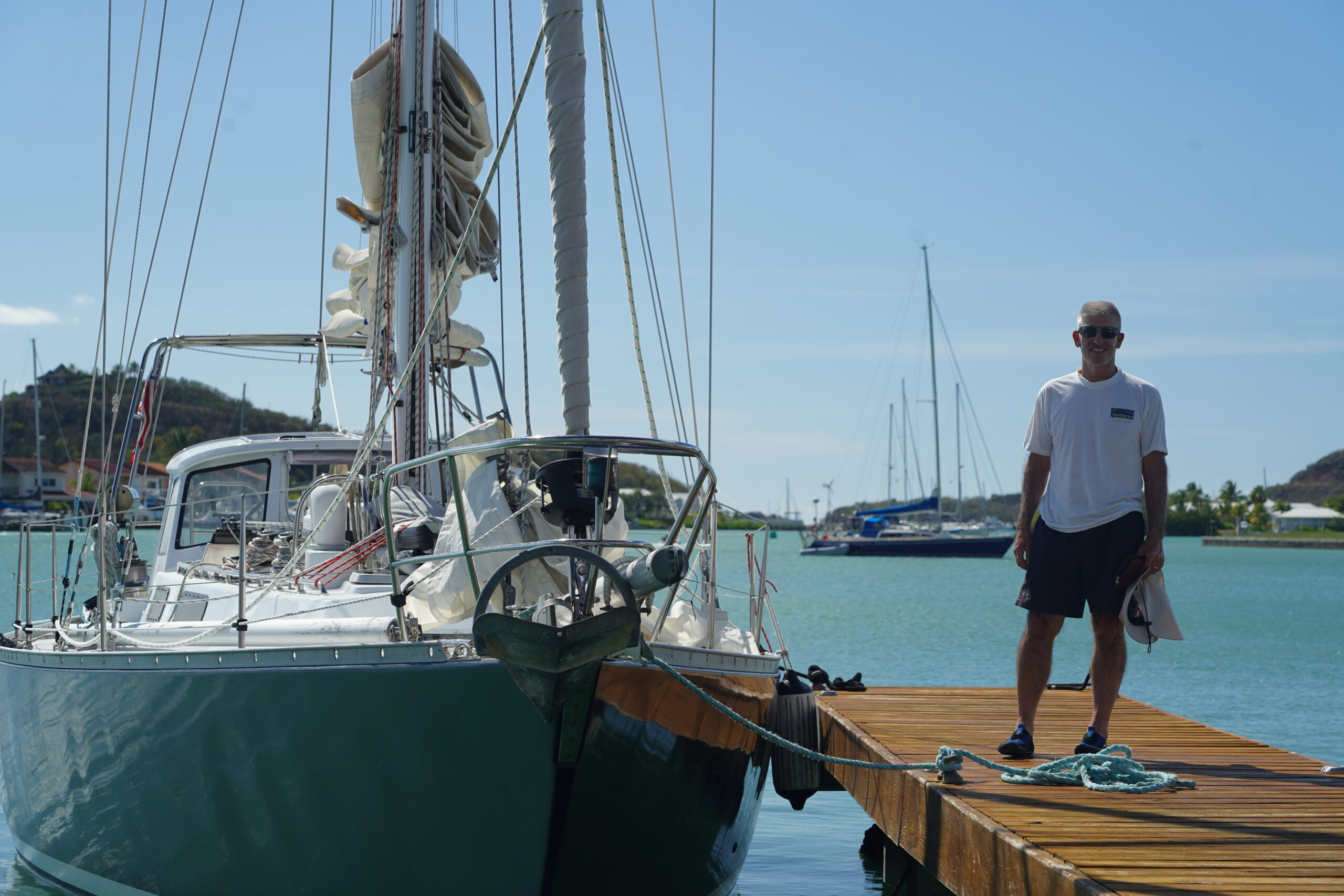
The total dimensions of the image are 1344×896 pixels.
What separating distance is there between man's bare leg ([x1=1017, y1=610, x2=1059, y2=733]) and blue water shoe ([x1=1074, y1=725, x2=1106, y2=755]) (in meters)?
0.23

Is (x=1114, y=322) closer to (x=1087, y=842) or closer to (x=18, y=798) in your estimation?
(x=1087, y=842)

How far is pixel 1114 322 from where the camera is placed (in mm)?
4871

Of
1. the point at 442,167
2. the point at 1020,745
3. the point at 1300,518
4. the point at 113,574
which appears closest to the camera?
the point at 1020,745

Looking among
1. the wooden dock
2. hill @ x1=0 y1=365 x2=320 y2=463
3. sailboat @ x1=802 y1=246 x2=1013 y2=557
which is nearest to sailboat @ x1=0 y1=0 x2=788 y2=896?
the wooden dock

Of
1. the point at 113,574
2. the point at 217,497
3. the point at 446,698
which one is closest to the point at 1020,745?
the point at 446,698

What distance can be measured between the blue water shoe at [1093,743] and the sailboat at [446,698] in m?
1.49

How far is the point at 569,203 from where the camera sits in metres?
5.53

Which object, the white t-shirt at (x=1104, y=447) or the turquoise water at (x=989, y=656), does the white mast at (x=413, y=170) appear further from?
the white t-shirt at (x=1104, y=447)

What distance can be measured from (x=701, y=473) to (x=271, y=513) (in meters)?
4.91

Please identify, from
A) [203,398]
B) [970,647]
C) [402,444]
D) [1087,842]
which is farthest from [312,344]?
[203,398]

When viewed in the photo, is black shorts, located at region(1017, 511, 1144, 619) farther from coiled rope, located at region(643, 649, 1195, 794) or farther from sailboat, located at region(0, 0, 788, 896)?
sailboat, located at region(0, 0, 788, 896)

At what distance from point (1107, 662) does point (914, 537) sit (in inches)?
2697

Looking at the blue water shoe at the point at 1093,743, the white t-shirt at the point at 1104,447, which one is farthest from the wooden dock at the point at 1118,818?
the white t-shirt at the point at 1104,447

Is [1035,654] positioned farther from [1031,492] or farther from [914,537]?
[914,537]
